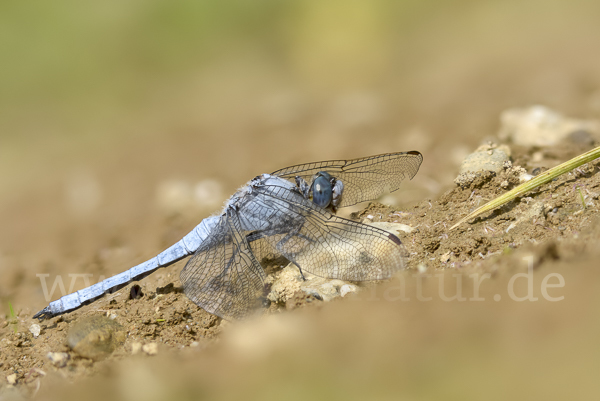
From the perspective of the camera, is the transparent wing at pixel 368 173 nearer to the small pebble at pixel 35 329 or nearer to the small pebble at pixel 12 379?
the small pebble at pixel 35 329

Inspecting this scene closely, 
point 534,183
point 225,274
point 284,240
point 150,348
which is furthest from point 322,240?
point 534,183

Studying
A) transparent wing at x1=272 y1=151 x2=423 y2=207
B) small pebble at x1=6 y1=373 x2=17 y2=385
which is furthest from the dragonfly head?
small pebble at x1=6 y1=373 x2=17 y2=385

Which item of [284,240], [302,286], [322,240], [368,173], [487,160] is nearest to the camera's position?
[302,286]

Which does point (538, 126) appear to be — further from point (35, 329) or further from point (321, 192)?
point (35, 329)

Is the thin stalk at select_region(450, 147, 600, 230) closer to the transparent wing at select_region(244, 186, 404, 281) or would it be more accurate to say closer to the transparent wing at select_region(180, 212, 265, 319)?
the transparent wing at select_region(244, 186, 404, 281)

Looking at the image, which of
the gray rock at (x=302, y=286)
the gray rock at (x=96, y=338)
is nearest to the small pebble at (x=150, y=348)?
the gray rock at (x=96, y=338)

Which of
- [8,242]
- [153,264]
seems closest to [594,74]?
[153,264]
